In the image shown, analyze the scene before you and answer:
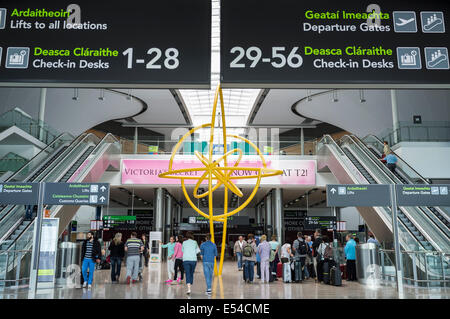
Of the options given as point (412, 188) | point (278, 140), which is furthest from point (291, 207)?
point (412, 188)

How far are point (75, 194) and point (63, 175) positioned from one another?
915cm

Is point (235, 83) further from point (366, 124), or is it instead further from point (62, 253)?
point (366, 124)

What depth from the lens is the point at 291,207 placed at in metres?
47.3

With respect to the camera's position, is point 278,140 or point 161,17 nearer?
point 161,17

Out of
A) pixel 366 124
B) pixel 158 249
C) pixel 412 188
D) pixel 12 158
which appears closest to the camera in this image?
pixel 412 188

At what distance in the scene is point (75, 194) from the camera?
37.6ft

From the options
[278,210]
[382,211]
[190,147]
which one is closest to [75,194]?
[382,211]

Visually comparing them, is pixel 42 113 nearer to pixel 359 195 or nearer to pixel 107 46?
pixel 359 195

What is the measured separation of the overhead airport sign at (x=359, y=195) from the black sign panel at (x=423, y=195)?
34 cm

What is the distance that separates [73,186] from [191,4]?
7.77 meters

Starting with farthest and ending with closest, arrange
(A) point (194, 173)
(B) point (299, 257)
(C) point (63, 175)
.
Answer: (A) point (194, 173) < (C) point (63, 175) < (B) point (299, 257)

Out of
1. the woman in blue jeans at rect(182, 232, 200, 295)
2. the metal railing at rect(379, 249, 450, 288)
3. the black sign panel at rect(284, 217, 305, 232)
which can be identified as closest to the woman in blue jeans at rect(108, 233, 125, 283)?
the woman in blue jeans at rect(182, 232, 200, 295)

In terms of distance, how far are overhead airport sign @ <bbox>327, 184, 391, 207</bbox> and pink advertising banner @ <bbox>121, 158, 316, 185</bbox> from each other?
15.3 m

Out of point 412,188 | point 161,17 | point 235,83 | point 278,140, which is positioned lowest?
point 412,188
